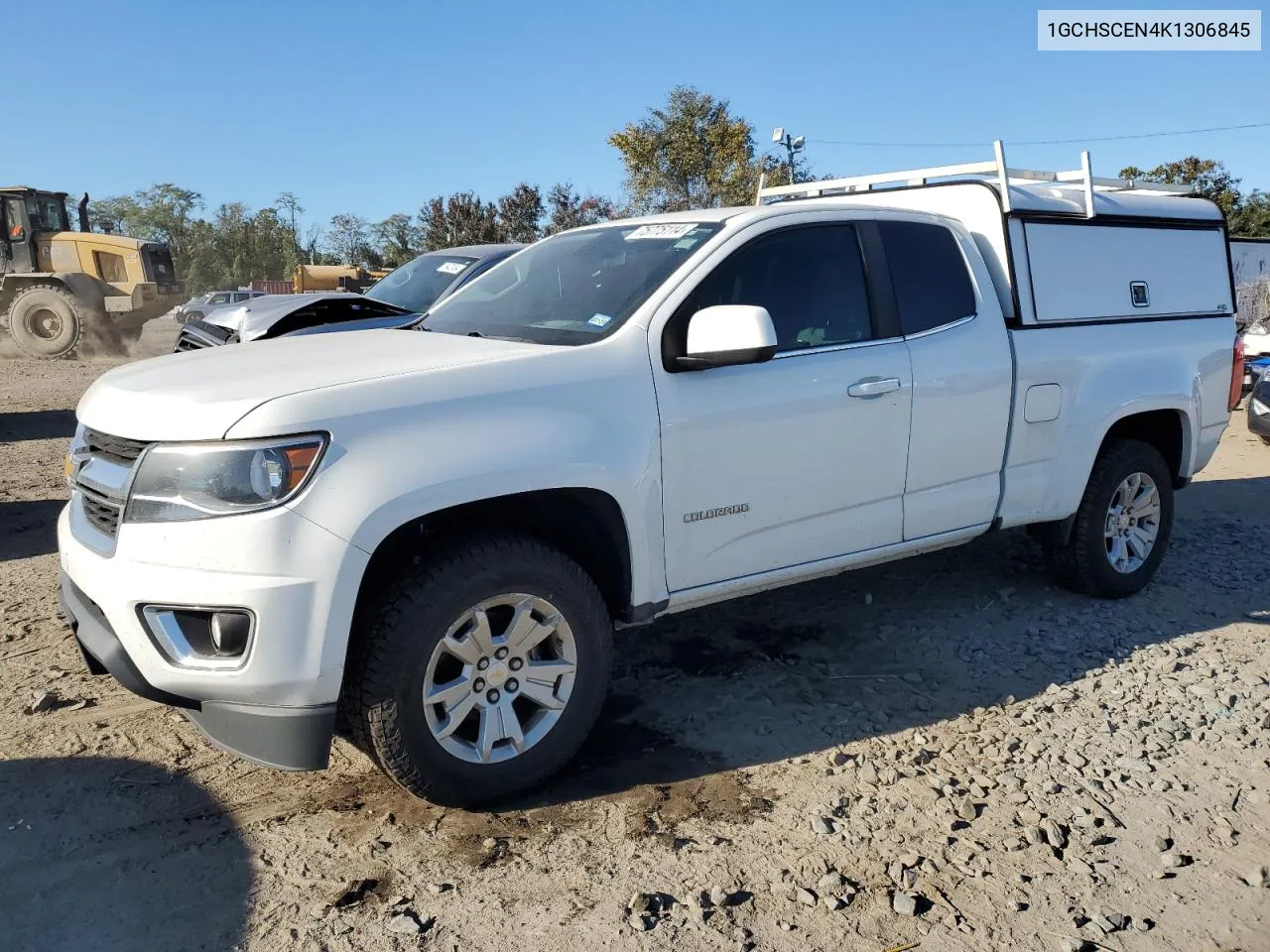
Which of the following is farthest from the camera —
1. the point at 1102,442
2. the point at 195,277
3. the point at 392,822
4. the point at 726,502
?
the point at 195,277

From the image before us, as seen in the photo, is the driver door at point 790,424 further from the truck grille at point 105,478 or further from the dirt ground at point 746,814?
the truck grille at point 105,478

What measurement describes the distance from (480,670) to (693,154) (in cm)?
2482

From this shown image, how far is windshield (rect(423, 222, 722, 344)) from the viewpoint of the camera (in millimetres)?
3588

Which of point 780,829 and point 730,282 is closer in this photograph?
point 780,829

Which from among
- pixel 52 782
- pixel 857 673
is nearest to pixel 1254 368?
pixel 857 673

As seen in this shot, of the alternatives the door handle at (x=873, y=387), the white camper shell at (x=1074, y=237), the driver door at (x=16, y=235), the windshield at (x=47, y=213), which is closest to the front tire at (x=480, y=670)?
the door handle at (x=873, y=387)

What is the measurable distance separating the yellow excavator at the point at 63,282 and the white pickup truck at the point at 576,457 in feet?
56.3

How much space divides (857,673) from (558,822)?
166 centimetres

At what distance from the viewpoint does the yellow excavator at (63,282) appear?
1848 centimetres

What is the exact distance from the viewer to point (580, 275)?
4004mm

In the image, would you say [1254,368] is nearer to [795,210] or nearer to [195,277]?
[795,210]

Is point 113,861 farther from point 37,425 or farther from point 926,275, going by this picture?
point 37,425

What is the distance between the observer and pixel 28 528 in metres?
6.25

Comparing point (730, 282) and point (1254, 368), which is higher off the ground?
point (730, 282)
